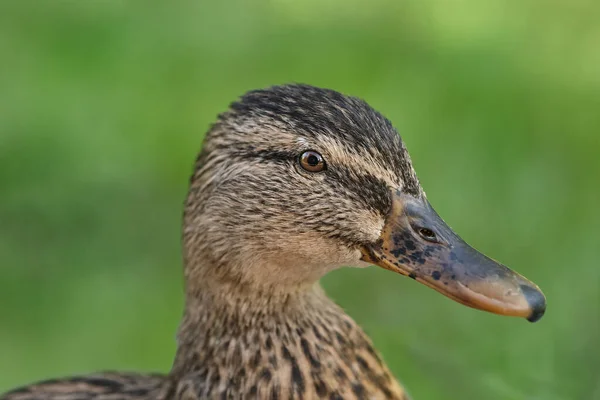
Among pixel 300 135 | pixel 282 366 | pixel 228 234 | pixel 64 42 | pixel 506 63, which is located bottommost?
pixel 282 366

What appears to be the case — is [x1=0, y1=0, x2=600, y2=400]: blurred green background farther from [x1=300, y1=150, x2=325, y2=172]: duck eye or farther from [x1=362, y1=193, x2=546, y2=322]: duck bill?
[x1=300, y1=150, x2=325, y2=172]: duck eye

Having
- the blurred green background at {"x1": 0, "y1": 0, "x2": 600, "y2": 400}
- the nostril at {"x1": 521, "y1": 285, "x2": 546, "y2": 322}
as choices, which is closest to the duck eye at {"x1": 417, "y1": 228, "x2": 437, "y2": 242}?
the nostril at {"x1": 521, "y1": 285, "x2": 546, "y2": 322}

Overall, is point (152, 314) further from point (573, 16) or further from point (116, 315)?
point (573, 16)

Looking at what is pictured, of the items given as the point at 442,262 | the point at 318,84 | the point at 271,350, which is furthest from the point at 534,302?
the point at 318,84

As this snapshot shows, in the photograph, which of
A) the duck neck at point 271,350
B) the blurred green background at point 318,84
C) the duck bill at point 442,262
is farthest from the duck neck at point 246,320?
the blurred green background at point 318,84

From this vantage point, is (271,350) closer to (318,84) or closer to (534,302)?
(534,302)

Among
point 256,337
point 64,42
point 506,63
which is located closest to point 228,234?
point 256,337

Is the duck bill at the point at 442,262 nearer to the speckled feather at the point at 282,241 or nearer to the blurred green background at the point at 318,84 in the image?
the speckled feather at the point at 282,241
